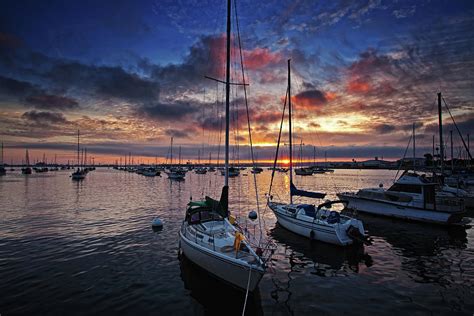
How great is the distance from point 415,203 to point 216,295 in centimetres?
2135

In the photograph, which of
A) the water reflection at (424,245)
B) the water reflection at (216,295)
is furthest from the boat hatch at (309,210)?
the water reflection at (216,295)

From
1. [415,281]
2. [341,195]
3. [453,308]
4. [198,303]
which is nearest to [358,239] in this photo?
[415,281]

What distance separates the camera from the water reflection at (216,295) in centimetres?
889

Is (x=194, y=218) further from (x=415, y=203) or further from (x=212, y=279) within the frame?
(x=415, y=203)

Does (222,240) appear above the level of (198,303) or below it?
above

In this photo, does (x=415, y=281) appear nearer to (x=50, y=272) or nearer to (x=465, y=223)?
(x=465, y=223)

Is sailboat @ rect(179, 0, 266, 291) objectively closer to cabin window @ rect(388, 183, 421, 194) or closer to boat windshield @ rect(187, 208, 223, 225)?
boat windshield @ rect(187, 208, 223, 225)

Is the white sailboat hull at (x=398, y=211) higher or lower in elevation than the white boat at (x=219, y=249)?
lower

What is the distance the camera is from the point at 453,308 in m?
8.96

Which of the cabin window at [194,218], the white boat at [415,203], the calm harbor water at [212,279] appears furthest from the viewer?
the white boat at [415,203]

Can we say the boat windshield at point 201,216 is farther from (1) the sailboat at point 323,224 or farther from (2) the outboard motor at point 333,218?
(2) the outboard motor at point 333,218

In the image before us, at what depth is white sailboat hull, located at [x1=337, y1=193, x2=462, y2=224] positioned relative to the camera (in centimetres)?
2066

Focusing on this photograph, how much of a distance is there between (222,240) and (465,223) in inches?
866

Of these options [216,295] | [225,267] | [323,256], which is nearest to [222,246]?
[225,267]
